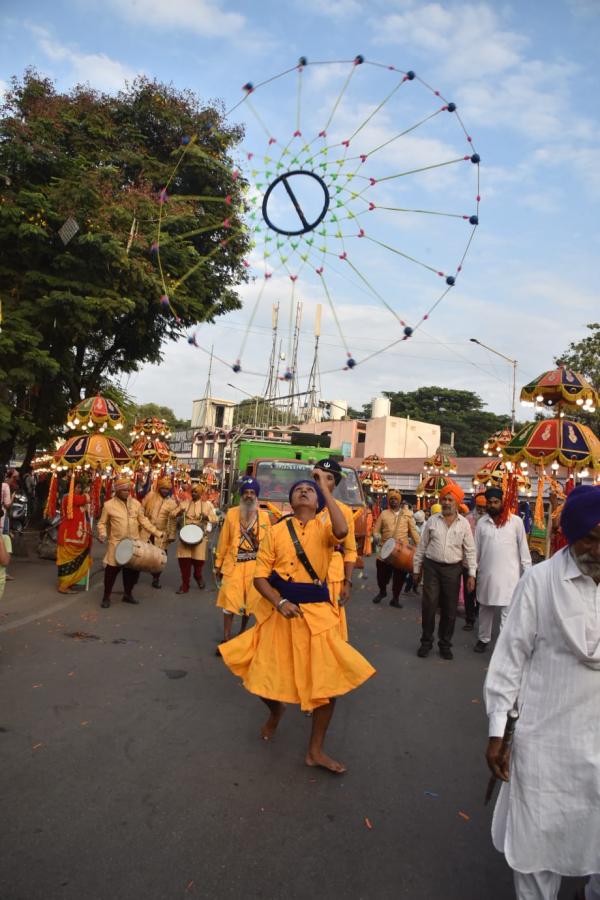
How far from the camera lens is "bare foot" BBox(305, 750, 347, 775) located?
4.24 m

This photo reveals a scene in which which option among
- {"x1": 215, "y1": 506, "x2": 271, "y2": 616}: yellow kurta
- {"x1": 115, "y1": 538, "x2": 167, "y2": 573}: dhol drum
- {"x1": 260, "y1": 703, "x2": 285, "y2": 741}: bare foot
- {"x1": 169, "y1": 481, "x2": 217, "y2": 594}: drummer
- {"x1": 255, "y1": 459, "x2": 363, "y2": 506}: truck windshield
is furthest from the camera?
{"x1": 255, "y1": 459, "x2": 363, "y2": 506}: truck windshield

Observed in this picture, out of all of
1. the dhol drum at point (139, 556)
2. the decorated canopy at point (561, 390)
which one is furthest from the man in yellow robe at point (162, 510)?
the decorated canopy at point (561, 390)

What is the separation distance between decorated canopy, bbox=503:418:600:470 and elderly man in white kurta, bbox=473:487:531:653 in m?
1.04

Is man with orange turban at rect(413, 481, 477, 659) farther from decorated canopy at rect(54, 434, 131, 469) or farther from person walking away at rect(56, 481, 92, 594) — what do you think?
decorated canopy at rect(54, 434, 131, 469)

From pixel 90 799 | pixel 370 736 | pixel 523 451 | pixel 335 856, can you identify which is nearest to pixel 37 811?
pixel 90 799

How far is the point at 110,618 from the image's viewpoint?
8.71 m

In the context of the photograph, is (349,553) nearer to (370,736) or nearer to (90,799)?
(370,736)

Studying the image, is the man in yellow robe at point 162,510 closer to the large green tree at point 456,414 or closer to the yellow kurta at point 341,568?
the yellow kurta at point 341,568

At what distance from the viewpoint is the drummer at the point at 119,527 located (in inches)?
375

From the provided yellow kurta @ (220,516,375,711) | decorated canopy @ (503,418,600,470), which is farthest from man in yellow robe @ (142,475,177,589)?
yellow kurta @ (220,516,375,711)

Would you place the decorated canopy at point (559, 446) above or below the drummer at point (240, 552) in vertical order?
above

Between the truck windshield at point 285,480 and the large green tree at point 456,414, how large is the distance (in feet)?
161

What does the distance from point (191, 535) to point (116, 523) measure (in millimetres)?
1394

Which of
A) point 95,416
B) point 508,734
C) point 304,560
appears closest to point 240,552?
point 304,560
